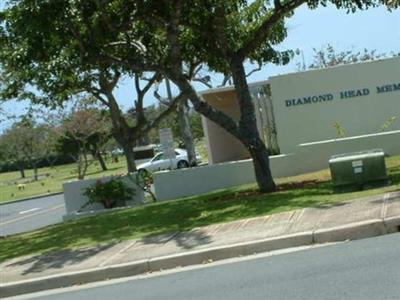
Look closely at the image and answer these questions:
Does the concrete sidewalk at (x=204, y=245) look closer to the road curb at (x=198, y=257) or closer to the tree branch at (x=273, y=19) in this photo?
the road curb at (x=198, y=257)

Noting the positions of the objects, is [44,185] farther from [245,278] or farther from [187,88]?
[245,278]

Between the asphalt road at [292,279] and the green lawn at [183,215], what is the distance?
2.99 meters

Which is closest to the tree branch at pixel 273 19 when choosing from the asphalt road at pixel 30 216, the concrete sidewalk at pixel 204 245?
the concrete sidewalk at pixel 204 245

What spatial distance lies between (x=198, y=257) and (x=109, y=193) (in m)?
11.2

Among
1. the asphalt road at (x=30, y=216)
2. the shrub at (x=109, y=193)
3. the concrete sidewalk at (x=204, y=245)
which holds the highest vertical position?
the shrub at (x=109, y=193)

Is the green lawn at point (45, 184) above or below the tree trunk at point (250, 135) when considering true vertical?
below

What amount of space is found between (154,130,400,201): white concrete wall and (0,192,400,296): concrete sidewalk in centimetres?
794

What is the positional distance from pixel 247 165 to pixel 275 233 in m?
9.87

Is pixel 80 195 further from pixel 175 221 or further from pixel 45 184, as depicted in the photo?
pixel 45 184

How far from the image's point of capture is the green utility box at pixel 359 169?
13.5m

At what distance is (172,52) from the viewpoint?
614 inches

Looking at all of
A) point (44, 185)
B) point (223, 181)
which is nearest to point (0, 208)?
point (44, 185)

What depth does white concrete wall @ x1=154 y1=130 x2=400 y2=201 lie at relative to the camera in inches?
779

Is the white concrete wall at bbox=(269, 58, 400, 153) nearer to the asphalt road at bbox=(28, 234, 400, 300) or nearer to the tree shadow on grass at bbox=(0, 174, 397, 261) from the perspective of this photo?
the tree shadow on grass at bbox=(0, 174, 397, 261)
